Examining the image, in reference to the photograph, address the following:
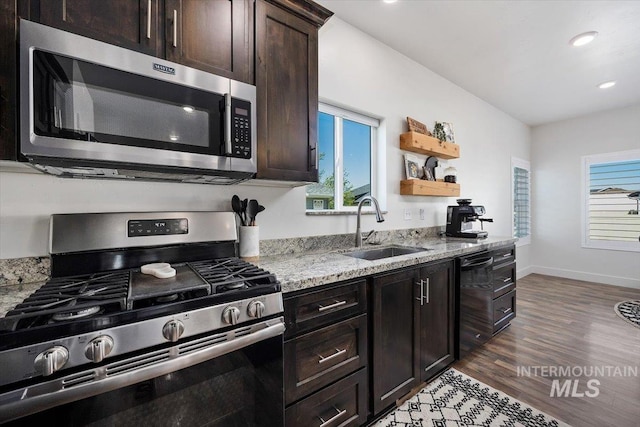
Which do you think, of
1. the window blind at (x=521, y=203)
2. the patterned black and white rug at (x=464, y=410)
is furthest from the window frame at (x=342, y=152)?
the window blind at (x=521, y=203)

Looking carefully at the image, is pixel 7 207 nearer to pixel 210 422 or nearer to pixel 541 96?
pixel 210 422

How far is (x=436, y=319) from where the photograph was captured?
1.90 metres

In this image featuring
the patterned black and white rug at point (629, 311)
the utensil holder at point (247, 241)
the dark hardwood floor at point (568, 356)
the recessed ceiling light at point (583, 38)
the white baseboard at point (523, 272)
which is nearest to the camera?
the utensil holder at point (247, 241)

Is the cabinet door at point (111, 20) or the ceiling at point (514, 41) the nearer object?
the cabinet door at point (111, 20)

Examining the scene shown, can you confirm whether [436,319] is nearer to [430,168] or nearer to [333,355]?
[333,355]

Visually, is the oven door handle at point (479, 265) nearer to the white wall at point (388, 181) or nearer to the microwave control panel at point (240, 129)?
the white wall at point (388, 181)

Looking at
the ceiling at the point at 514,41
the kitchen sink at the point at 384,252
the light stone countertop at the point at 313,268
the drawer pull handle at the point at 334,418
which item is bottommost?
the drawer pull handle at the point at 334,418

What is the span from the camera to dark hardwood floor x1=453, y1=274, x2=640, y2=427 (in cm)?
168

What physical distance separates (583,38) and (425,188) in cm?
186

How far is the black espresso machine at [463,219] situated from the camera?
280 cm

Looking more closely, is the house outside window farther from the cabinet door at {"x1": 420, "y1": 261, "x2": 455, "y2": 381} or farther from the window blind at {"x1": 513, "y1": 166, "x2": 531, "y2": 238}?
the window blind at {"x1": 513, "y1": 166, "x2": 531, "y2": 238}

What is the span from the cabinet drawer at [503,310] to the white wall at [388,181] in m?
0.95

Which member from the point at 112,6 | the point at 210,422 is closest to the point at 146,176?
the point at 112,6

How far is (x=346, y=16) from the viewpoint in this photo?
2195mm
